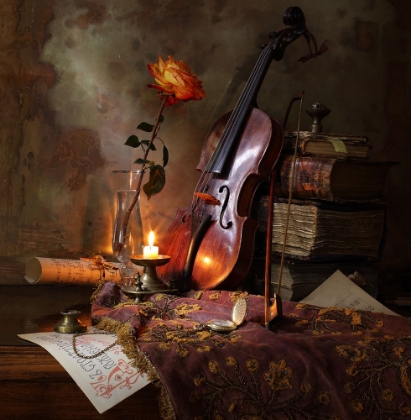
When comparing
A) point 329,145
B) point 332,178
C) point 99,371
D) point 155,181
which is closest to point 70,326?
point 99,371

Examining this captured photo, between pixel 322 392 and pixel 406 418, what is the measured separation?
0.55 feet

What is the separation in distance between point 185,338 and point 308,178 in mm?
763

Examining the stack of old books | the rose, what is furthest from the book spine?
the rose

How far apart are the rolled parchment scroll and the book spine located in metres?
0.57

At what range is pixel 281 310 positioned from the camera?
5.43 feet

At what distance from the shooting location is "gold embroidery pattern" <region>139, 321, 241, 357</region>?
1450mm

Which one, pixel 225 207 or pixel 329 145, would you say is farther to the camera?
pixel 329 145

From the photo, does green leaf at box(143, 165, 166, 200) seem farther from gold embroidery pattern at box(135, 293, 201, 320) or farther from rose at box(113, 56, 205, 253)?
gold embroidery pattern at box(135, 293, 201, 320)

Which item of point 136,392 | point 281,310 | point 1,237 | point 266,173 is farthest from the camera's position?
point 1,237

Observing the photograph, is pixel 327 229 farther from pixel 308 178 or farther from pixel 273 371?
pixel 273 371

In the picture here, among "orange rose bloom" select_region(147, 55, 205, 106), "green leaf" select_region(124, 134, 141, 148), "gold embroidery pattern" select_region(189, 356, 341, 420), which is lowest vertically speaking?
"gold embroidery pattern" select_region(189, 356, 341, 420)

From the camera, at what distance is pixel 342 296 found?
6.47ft

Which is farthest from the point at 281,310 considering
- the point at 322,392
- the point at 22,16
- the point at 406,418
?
the point at 22,16

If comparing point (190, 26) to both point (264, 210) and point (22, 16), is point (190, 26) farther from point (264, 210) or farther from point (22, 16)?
point (264, 210)
